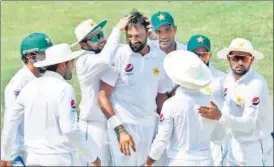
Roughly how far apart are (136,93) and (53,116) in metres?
0.94

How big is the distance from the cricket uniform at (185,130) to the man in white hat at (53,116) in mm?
496

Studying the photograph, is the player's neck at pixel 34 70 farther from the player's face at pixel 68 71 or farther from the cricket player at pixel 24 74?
the player's face at pixel 68 71

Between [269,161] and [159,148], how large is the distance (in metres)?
1.93

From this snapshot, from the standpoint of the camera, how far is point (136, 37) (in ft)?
18.0

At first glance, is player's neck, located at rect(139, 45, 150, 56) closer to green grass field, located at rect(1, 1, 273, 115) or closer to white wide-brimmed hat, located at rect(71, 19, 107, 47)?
white wide-brimmed hat, located at rect(71, 19, 107, 47)

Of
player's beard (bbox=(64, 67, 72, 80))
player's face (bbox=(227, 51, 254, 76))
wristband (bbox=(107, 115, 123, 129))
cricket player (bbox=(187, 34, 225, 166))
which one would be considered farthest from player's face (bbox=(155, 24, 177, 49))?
player's beard (bbox=(64, 67, 72, 80))

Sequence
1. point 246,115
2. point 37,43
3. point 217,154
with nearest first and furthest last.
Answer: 1. point 37,43
2. point 246,115
3. point 217,154

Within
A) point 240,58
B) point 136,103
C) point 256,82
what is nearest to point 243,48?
point 240,58

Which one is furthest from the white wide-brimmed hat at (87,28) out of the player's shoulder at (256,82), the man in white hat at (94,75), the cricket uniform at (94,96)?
the player's shoulder at (256,82)

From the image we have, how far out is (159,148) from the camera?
16.0ft

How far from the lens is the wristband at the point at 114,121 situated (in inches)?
210

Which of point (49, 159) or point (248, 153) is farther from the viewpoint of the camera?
point (248, 153)

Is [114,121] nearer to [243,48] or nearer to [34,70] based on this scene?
[34,70]

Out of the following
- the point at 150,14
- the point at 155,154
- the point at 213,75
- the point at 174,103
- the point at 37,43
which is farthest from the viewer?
the point at 150,14
